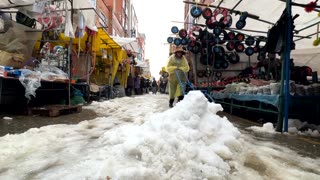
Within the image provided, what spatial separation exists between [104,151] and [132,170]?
833 mm

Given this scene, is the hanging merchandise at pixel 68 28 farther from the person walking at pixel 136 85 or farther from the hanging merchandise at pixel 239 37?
the person walking at pixel 136 85

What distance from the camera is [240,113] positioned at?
28.3ft

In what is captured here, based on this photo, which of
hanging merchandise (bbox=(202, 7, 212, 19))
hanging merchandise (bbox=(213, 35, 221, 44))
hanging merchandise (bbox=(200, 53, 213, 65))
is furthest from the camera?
hanging merchandise (bbox=(200, 53, 213, 65))

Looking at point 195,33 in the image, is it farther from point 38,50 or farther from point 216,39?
point 38,50

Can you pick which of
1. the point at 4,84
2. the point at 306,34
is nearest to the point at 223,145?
the point at 4,84

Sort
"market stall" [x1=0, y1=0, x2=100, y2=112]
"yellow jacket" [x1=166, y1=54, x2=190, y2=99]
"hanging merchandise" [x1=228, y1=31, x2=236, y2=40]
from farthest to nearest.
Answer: "hanging merchandise" [x1=228, y1=31, x2=236, y2=40], "yellow jacket" [x1=166, y1=54, x2=190, y2=99], "market stall" [x1=0, y1=0, x2=100, y2=112]

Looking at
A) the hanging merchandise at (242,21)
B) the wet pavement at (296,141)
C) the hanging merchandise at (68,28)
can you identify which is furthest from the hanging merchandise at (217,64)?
the wet pavement at (296,141)

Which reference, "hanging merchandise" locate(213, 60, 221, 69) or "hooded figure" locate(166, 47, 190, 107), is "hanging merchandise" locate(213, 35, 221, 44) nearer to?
"hanging merchandise" locate(213, 60, 221, 69)

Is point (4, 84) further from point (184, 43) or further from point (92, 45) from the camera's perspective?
point (184, 43)

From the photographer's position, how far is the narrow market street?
7.64 feet

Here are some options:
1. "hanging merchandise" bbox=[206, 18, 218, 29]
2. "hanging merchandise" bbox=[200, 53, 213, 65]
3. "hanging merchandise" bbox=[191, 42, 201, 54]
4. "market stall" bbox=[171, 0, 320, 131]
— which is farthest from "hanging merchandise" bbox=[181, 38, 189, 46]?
"hanging merchandise" bbox=[206, 18, 218, 29]

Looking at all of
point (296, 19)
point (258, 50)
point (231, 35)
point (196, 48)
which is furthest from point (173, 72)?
point (258, 50)

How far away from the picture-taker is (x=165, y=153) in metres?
2.58

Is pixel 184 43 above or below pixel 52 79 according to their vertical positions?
above
